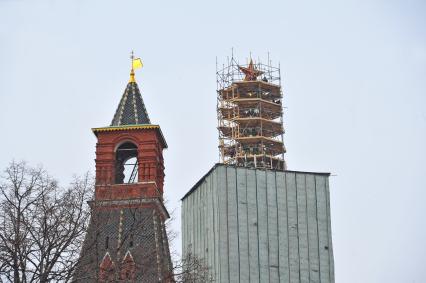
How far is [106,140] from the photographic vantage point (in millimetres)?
68438

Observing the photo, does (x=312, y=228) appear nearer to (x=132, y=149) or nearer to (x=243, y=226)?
(x=243, y=226)

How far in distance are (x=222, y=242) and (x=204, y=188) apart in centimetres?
526

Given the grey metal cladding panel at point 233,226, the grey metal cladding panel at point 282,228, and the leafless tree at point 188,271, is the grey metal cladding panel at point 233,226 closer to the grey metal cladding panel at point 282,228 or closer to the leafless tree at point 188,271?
the grey metal cladding panel at point 282,228

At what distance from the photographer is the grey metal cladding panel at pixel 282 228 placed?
66.1 metres

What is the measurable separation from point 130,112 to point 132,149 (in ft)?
8.48

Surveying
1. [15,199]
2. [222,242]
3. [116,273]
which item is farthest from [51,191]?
[222,242]

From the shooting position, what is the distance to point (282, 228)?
67875 mm

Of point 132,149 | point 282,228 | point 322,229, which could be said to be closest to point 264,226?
point 282,228

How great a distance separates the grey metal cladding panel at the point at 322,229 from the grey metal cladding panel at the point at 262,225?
11.9 ft

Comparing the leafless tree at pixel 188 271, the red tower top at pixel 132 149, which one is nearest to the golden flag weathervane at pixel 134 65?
the red tower top at pixel 132 149

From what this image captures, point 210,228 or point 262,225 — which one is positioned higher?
point 262,225

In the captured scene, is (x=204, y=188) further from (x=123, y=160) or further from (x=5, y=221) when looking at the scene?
(x=5, y=221)

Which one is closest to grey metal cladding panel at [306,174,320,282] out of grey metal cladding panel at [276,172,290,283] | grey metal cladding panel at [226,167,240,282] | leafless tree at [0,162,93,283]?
grey metal cladding panel at [276,172,290,283]

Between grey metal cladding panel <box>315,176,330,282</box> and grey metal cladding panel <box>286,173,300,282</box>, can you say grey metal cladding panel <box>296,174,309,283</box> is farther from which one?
grey metal cladding panel <box>315,176,330,282</box>
